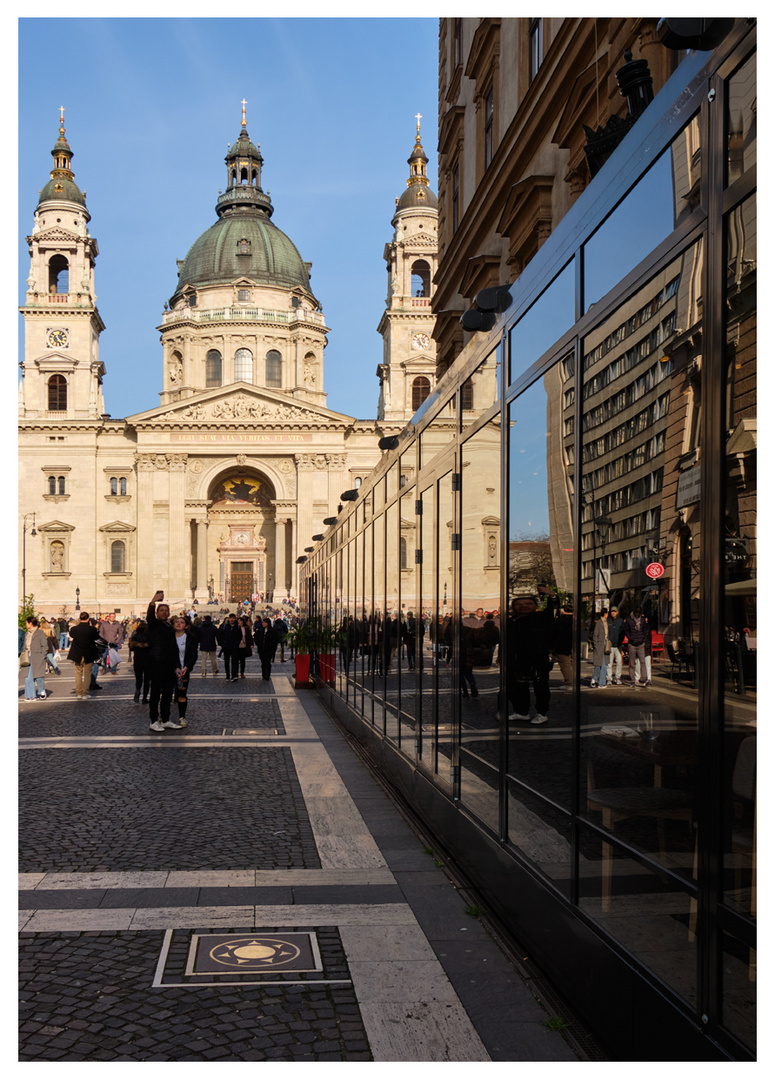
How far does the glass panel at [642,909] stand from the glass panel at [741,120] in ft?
5.79

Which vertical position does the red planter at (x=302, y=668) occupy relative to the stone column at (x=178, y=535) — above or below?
below

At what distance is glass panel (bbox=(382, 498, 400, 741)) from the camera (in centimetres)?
852

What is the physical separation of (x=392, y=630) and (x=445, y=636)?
8.47 ft

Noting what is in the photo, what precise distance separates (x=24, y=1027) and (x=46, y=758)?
696cm

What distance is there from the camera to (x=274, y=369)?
7706cm

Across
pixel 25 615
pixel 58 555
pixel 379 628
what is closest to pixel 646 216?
pixel 379 628

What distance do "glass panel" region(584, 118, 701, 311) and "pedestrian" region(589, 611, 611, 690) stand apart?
105 cm

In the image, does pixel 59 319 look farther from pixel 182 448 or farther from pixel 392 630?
pixel 392 630

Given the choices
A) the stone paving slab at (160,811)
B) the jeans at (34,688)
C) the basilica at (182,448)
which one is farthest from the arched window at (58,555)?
the stone paving slab at (160,811)

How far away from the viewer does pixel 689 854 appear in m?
2.70

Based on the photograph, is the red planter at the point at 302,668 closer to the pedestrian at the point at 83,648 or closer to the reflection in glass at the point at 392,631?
the pedestrian at the point at 83,648

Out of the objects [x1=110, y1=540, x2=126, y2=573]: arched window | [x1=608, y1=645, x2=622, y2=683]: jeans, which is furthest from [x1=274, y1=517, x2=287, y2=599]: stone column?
[x1=608, y1=645, x2=622, y2=683]: jeans

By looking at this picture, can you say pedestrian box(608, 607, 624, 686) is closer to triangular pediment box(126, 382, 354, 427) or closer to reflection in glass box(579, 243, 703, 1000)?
reflection in glass box(579, 243, 703, 1000)

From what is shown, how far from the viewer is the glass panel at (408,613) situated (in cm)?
759
